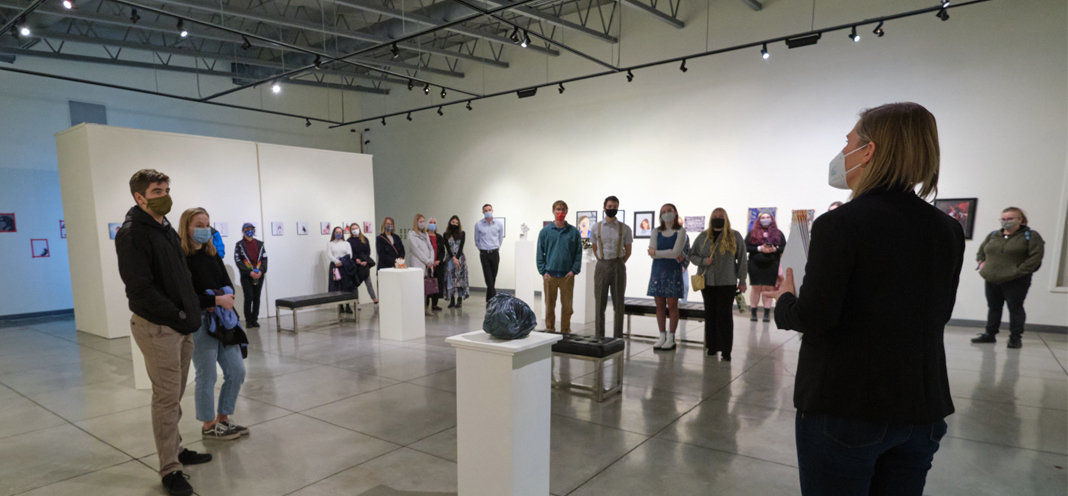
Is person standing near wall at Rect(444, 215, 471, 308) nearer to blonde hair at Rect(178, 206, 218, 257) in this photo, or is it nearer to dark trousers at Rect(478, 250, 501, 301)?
dark trousers at Rect(478, 250, 501, 301)

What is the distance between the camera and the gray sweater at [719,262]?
596 centimetres

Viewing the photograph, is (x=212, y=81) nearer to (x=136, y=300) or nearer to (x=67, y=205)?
(x=67, y=205)

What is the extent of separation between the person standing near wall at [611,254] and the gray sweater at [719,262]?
82 cm

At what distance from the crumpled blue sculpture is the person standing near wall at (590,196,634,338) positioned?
3.64m

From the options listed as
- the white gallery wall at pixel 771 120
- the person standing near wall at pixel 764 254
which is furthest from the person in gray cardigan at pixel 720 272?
the white gallery wall at pixel 771 120

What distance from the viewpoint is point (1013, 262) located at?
6598mm

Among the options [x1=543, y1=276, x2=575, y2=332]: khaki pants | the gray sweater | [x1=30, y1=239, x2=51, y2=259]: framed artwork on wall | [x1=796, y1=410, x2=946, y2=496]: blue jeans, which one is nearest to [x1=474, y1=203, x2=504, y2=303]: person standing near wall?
[x1=543, y1=276, x2=575, y2=332]: khaki pants

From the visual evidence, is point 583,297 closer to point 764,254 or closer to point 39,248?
point 764,254

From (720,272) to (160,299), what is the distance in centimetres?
520

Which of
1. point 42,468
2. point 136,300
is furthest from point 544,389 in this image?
point 42,468

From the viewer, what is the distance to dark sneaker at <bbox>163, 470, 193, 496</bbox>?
3129 millimetres

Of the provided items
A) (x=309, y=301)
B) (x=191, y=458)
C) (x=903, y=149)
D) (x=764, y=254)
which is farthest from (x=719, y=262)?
(x=309, y=301)

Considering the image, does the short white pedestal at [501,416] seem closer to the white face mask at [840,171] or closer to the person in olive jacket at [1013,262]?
the white face mask at [840,171]

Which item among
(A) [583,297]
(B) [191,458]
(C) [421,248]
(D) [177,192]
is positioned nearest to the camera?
(B) [191,458]
